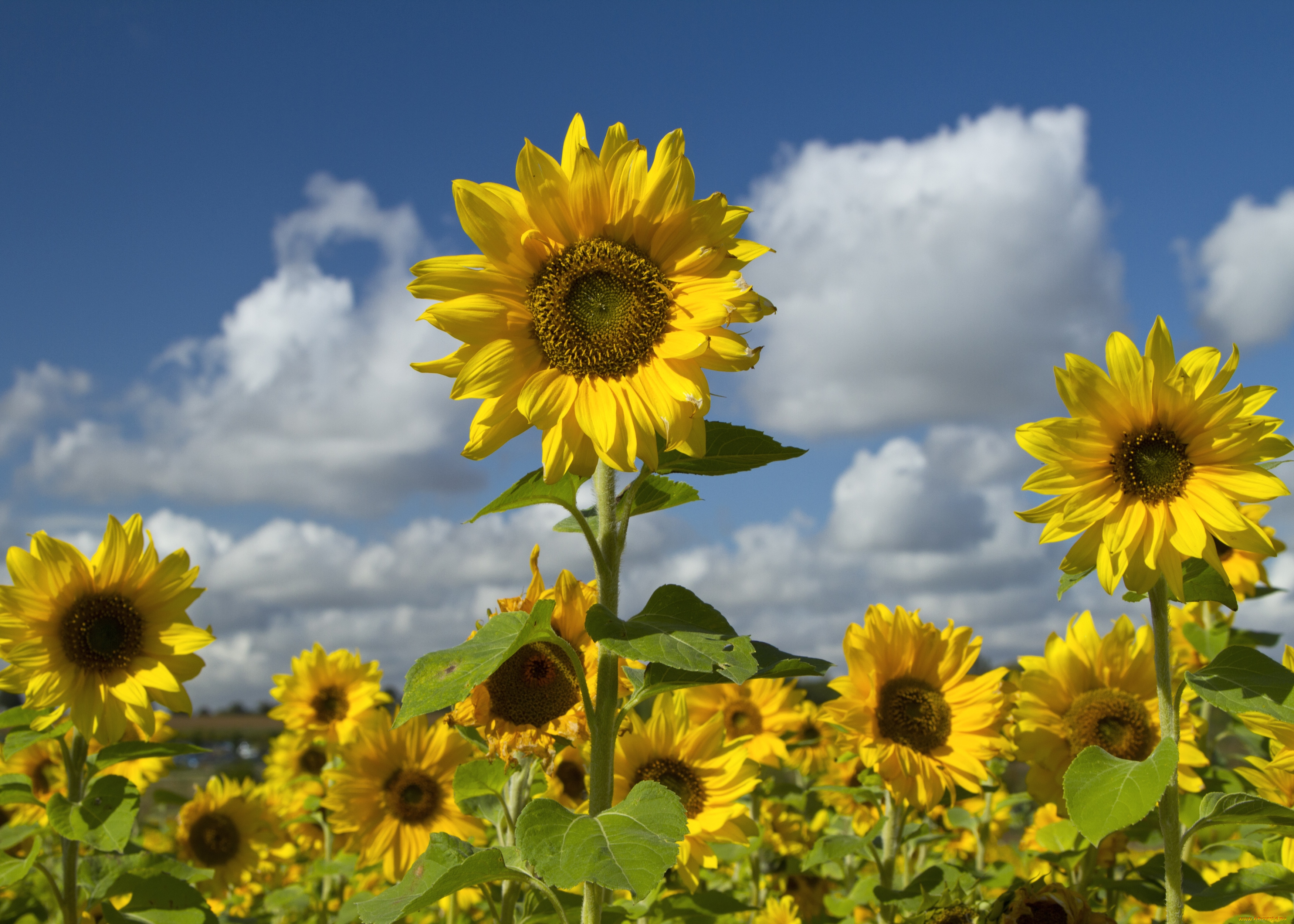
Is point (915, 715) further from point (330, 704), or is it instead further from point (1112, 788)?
point (330, 704)

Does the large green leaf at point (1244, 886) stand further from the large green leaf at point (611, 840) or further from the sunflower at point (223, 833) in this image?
the sunflower at point (223, 833)

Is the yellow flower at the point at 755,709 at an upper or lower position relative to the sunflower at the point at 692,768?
upper

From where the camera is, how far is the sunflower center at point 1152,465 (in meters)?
2.62

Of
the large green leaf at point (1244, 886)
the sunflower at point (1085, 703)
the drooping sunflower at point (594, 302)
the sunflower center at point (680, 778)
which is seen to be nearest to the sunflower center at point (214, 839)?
the sunflower center at point (680, 778)

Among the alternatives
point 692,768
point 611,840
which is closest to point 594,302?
point 611,840

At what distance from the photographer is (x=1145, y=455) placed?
2670 millimetres

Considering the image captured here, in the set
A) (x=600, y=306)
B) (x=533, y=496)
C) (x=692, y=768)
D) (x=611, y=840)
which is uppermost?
(x=600, y=306)

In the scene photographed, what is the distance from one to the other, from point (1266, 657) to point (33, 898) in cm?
629

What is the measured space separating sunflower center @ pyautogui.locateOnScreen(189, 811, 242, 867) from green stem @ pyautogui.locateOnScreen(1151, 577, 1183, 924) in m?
5.62

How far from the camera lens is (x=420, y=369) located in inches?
85.4

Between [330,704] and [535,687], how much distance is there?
3.99m

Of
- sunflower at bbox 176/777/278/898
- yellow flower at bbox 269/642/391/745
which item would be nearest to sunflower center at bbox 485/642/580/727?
yellow flower at bbox 269/642/391/745

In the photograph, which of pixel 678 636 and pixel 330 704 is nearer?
pixel 678 636

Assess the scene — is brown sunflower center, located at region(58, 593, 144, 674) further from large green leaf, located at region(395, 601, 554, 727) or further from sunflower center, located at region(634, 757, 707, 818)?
large green leaf, located at region(395, 601, 554, 727)
